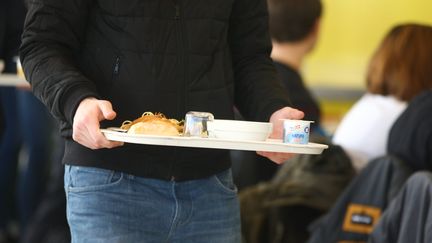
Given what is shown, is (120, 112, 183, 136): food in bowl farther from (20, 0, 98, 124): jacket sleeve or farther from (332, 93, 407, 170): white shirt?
(332, 93, 407, 170): white shirt

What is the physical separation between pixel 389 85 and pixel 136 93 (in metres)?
1.73

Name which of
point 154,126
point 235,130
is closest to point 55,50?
point 154,126

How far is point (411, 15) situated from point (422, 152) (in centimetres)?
280

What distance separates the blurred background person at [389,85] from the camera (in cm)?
310

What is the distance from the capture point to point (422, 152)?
8.29 feet

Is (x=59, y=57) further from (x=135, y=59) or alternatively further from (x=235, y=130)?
(x=235, y=130)

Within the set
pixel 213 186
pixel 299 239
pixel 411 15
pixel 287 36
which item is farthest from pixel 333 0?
pixel 213 186

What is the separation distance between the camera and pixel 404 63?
10.3ft

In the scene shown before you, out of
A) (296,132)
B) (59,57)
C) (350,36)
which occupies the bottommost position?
(350,36)

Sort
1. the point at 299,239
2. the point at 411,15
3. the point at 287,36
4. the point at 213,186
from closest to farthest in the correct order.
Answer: the point at 213,186 < the point at 299,239 < the point at 287,36 < the point at 411,15

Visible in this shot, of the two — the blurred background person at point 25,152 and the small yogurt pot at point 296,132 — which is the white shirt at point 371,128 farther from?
the small yogurt pot at point 296,132

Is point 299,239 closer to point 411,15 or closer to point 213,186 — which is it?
point 213,186

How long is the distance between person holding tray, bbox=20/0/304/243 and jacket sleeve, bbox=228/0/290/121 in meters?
0.07

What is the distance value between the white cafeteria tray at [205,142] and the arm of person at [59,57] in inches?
1.7
